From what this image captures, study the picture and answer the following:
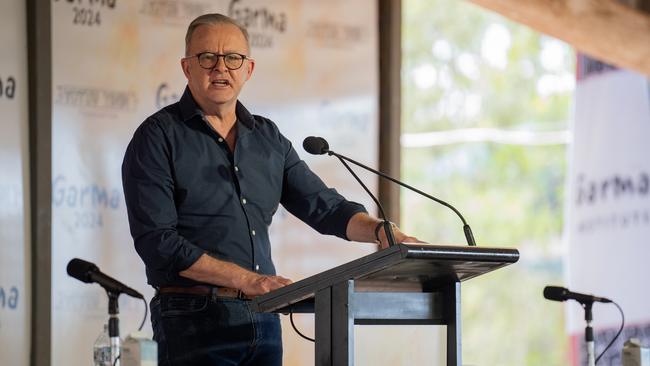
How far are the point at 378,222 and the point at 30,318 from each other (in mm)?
1869

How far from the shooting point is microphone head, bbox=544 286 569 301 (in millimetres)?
3998

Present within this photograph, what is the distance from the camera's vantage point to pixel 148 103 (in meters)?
5.14

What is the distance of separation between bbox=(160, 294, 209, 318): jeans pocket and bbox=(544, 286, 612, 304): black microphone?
1.29 m

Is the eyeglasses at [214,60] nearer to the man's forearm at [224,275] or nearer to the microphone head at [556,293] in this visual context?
the man's forearm at [224,275]

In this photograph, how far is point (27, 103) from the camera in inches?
187

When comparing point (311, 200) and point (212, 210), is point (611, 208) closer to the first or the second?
point (311, 200)

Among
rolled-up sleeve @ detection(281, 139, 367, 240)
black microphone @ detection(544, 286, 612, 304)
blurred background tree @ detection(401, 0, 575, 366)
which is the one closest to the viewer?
rolled-up sleeve @ detection(281, 139, 367, 240)

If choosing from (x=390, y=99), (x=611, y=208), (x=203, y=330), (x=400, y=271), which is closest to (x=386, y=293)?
(x=400, y=271)

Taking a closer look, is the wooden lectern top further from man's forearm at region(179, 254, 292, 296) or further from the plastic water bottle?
the plastic water bottle

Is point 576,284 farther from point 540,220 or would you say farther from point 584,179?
point 540,220

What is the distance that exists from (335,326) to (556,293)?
1.34m

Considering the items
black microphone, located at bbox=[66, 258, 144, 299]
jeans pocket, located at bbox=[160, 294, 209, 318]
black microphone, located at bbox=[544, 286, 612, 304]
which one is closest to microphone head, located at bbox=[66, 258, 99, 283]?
black microphone, located at bbox=[66, 258, 144, 299]

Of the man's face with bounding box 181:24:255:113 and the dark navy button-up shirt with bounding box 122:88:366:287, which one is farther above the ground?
the man's face with bounding box 181:24:255:113

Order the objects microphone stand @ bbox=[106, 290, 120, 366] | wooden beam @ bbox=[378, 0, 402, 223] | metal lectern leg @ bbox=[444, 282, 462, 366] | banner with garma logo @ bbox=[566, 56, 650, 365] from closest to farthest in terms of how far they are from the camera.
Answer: microphone stand @ bbox=[106, 290, 120, 366]
metal lectern leg @ bbox=[444, 282, 462, 366]
wooden beam @ bbox=[378, 0, 402, 223]
banner with garma logo @ bbox=[566, 56, 650, 365]
